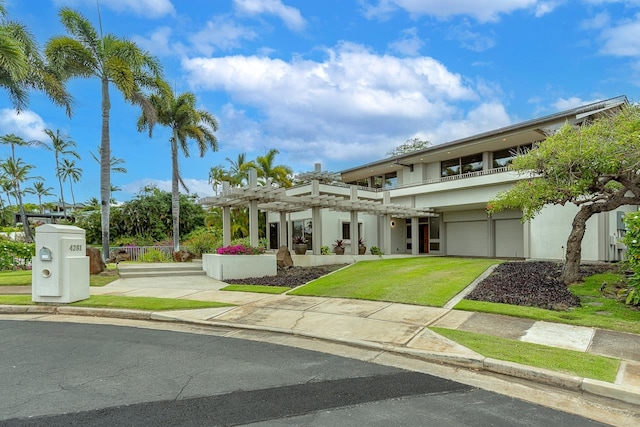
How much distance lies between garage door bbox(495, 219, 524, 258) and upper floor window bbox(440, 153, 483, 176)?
14.5 feet

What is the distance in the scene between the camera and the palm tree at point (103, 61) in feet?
63.7

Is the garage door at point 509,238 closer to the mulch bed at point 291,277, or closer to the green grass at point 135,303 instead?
the mulch bed at point 291,277

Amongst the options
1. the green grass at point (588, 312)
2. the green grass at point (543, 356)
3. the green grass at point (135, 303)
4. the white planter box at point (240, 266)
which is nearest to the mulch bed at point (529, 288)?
the green grass at point (588, 312)

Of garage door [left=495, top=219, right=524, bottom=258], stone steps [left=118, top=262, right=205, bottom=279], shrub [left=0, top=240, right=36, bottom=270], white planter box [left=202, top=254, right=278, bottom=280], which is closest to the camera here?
white planter box [left=202, top=254, right=278, bottom=280]

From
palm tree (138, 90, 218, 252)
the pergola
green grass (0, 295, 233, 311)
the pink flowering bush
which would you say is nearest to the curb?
green grass (0, 295, 233, 311)

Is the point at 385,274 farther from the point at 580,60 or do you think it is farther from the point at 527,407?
the point at 580,60

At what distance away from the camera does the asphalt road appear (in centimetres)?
380

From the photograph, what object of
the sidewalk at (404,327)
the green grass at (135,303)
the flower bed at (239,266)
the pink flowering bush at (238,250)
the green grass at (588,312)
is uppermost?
the pink flowering bush at (238,250)

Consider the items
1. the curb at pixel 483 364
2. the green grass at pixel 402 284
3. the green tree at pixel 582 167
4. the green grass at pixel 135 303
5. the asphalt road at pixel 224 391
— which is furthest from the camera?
the green grass at pixel 402 284

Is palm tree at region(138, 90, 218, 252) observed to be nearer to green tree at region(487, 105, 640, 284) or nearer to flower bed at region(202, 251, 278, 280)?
flower bed at region(202, 251, 278, 280)

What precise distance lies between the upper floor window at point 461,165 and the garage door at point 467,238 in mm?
3757

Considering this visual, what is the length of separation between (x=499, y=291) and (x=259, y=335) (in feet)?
22.6

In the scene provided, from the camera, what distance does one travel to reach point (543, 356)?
18.3 ft

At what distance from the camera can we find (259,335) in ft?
23.7
